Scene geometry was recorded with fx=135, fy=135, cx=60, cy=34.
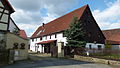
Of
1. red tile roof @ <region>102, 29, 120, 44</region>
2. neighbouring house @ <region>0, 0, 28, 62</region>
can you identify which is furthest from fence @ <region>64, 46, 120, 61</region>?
red tile roof @ <region>102, 29, 120, 44</region>

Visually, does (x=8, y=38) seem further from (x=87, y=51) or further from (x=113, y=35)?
(x=113, y=35)

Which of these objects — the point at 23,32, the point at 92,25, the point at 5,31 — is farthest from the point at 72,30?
the point at 23,32

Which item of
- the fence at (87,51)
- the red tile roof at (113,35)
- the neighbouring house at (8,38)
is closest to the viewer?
the neighbouring house at (8,38)

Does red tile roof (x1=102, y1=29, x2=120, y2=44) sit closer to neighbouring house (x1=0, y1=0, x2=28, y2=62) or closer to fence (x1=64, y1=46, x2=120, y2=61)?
fence (x1=64, y1=46, x2=120, y2=61)

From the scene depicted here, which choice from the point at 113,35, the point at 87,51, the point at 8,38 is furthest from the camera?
the point at 113,35

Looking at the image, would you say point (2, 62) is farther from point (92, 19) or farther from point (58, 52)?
point (92, 19)

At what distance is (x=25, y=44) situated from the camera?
1948cm

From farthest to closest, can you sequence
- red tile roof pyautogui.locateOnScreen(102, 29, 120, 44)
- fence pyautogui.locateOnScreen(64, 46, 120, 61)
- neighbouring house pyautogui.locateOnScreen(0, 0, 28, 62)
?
red tile roof pyautogui.locateOnScreen(102, 29, 120, 44), fence pyautogui.locateOnScreen(64, 46, 120, 61), neighbouring house pyautogui.locateOnScreen(0, 0, 28, 62)

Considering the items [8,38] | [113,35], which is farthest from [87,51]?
[113,35]

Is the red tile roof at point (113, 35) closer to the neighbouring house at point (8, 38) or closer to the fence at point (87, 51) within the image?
the fence at point (87, 51)

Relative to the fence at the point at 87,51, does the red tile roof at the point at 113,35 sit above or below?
above

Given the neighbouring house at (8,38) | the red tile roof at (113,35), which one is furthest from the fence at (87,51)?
the red tile roof at (113,35)

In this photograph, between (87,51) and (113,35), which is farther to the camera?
(113,35)

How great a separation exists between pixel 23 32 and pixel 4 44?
25.2 meters
